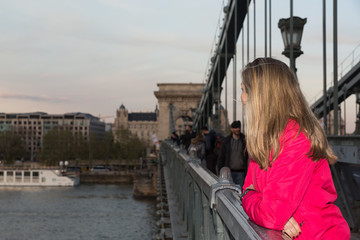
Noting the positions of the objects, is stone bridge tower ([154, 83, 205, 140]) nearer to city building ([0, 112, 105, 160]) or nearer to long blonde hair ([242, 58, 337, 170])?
long blonde hair ([242, 58, 337, 170])

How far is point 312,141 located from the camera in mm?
1645

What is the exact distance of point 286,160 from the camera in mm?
1585

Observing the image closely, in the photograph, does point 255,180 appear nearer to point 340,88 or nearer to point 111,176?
point 340,88

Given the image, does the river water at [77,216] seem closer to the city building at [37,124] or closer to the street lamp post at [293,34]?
the street lamp post at [293,34]

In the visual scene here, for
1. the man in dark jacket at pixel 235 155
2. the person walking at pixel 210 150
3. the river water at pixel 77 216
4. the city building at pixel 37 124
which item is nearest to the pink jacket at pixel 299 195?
the man in dark jacket at pixel 235 155

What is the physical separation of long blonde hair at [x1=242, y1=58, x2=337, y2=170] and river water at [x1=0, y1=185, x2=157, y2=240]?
28.7 meters

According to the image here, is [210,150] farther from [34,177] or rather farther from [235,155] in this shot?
[34,177]

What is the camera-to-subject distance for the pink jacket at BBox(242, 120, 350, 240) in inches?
61.5

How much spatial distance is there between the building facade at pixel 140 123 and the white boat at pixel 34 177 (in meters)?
65.6

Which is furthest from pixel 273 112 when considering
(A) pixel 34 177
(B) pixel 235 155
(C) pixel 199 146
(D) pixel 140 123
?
(D) pixel 140 123

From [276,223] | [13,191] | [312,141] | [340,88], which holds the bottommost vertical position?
[13,191]

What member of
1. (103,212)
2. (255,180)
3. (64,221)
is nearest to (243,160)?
(255,180)

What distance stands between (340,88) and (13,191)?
58.0 m

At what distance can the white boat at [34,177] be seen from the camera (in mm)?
69875
